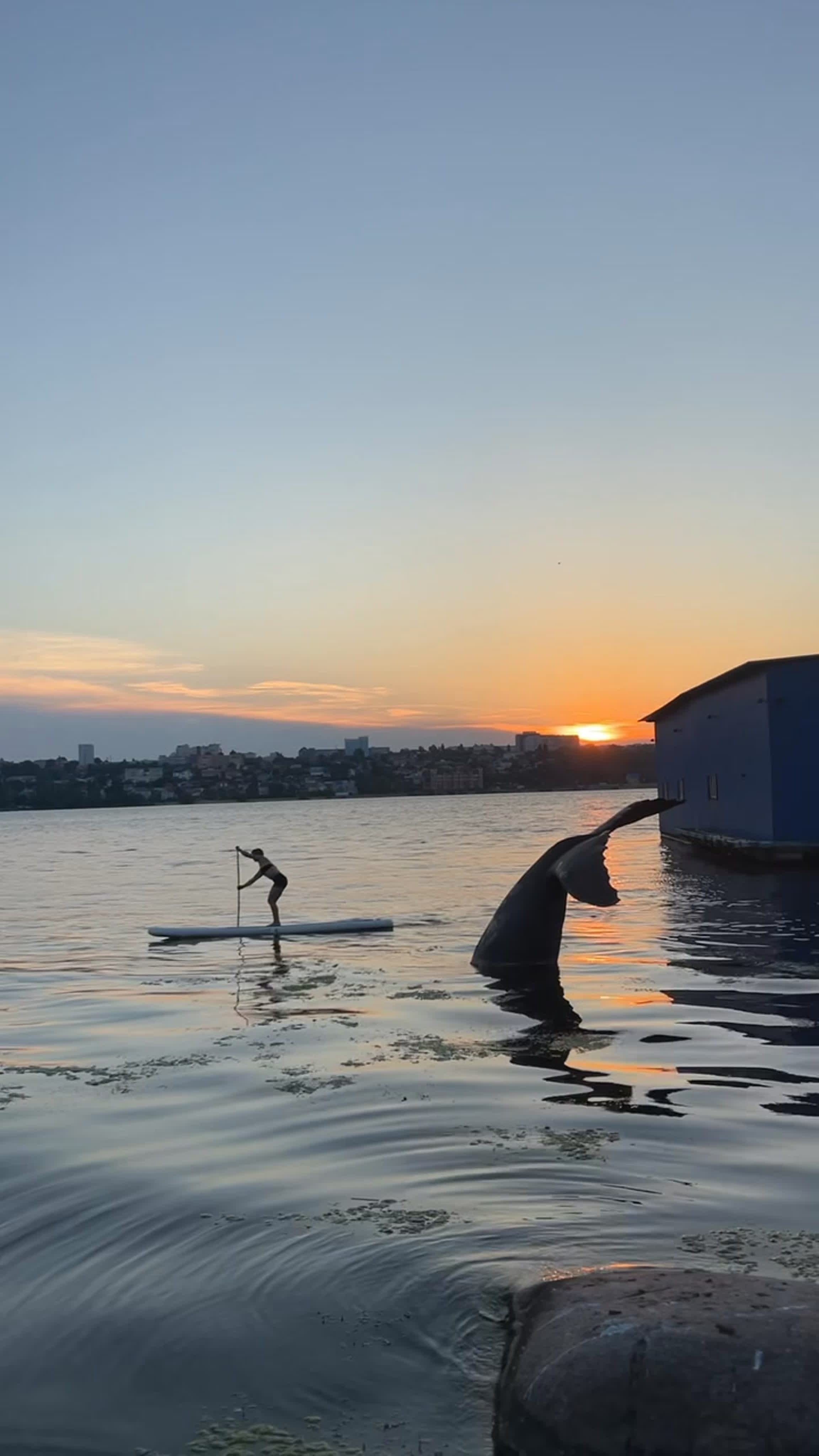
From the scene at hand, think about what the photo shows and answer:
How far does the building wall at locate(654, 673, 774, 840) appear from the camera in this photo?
1606 inches

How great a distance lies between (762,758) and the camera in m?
40.7

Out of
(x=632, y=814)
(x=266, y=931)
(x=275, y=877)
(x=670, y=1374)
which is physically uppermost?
(x=632, y=814)

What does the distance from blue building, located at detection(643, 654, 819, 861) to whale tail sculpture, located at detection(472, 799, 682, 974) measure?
2132 centimetres

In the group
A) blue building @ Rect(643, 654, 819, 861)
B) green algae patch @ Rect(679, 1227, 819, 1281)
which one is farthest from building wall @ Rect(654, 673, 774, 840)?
green algae patch @ Rect(679, 1227, 819, 1281)

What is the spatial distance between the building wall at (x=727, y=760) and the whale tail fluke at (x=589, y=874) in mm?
25215

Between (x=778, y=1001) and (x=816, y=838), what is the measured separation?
968 inches

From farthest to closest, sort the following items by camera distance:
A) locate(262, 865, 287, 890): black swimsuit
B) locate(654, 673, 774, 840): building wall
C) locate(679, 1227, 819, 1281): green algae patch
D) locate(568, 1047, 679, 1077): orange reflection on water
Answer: locate(654, 673, 774, 840): building wall, locate(262, 865, 287, 890): black swimsuit, locate(568, 1047, 679, 1077): orange reflection on water, locate(679, 1227, 819, 1281): green algae patch

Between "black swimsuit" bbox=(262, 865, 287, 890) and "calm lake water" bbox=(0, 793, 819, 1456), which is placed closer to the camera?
"calm lake water" bbox=(0, 793, 819, 1456)

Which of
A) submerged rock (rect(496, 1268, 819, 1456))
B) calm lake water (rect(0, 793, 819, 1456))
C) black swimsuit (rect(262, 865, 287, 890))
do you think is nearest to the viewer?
submerged rock (rect(496, 1268, 819, 1456))

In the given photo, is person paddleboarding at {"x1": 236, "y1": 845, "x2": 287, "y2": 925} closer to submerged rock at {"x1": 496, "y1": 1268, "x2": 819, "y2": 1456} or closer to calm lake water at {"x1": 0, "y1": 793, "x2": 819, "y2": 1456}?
calm lake water at {"x1": 0, "y1": 793, "x2": 819, "y2": 1456}

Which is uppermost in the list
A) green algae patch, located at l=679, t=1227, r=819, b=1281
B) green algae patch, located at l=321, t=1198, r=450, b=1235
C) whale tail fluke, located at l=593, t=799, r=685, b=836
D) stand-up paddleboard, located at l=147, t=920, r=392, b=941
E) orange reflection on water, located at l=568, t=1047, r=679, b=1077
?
whale tail fluke, located at l=593, t=799, r=685, b=836

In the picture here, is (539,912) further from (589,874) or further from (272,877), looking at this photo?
(272,877)

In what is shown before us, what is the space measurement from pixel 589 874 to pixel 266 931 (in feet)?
39.7

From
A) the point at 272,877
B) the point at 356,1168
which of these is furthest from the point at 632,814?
the point at 272,877
